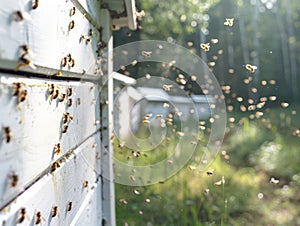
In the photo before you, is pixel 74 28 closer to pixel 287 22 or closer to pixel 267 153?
pixel 267 153

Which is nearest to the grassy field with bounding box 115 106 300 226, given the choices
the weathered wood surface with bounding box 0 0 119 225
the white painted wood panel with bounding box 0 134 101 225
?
the white painted wood panel with bounding box 0 134 101 225

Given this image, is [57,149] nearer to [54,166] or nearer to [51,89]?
[54,166]

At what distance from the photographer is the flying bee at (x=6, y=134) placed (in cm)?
62

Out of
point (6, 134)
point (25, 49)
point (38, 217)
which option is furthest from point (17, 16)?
point (38, 217)

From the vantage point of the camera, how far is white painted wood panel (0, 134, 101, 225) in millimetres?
740

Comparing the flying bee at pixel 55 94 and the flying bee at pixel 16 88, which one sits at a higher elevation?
the flying bee at pixel 16 88

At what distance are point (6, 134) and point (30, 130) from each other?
0.44 ft

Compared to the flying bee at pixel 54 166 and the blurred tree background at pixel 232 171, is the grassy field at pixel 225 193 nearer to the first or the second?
the blurred tree background at pixel 232 171

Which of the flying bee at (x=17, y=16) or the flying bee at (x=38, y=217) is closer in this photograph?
the flying bee at (x=17, y=16)

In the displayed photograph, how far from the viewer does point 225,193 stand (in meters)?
3.18

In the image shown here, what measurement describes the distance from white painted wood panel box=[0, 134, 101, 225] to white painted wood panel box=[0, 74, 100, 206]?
0.03 metres

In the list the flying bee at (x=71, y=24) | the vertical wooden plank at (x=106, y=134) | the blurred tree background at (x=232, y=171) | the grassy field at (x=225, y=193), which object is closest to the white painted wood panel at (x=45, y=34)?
the flying bee at (x=71, y=24)

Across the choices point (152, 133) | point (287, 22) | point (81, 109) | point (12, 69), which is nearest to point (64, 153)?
point (81, 109)

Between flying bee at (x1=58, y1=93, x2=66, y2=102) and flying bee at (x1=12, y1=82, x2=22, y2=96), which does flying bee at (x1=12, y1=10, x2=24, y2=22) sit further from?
flying bee at (x1=58, y1=93, x2=66, y2=102)
